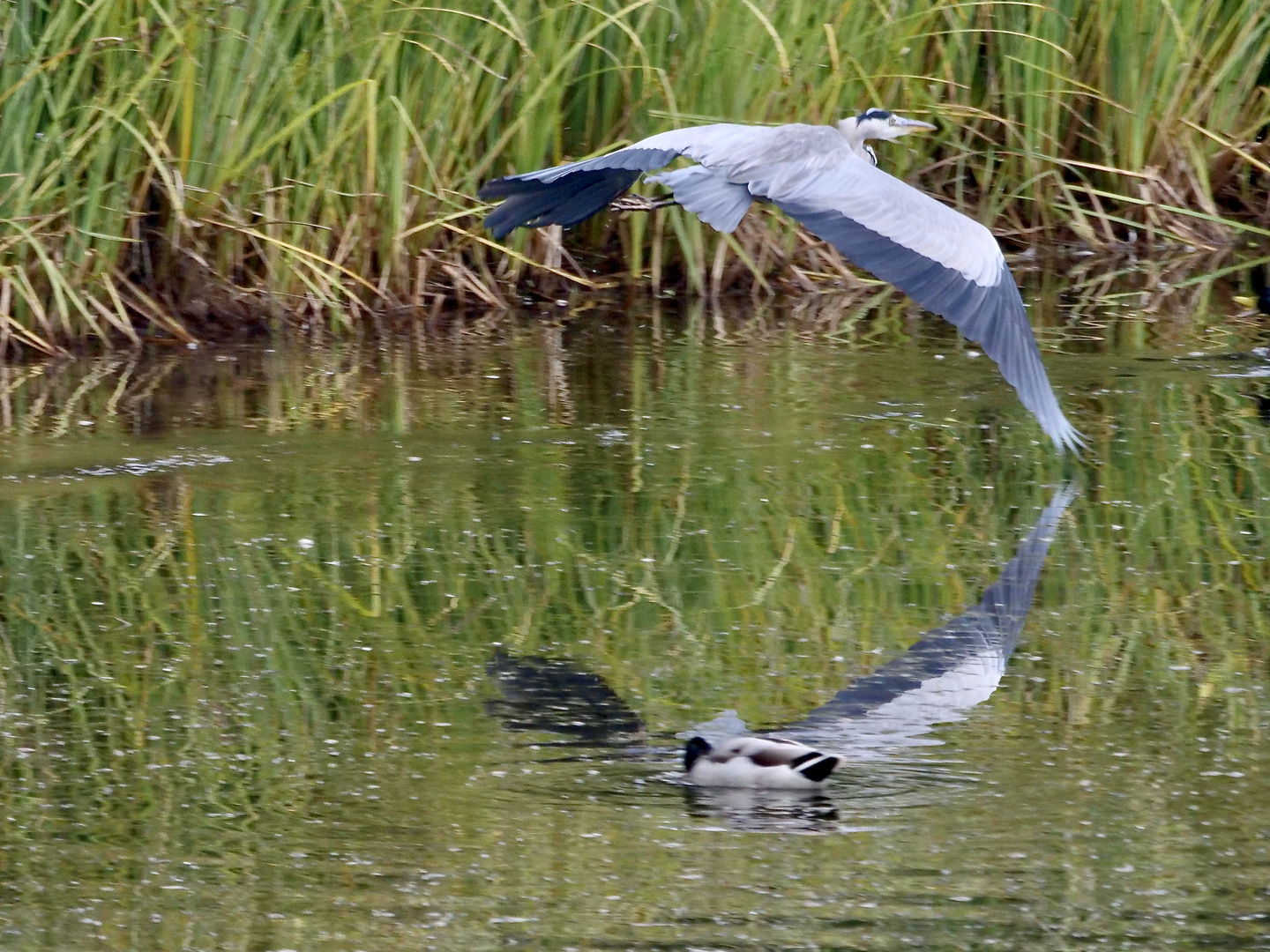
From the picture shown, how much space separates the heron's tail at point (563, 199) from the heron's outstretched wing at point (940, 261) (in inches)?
30.6

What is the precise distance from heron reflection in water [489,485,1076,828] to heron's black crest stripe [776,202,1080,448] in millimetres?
894

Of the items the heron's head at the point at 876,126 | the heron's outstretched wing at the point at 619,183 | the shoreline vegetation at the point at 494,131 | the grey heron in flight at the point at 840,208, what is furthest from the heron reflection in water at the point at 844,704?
the shoreline vegetation at the point at 494,131

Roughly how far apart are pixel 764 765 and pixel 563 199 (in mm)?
3116

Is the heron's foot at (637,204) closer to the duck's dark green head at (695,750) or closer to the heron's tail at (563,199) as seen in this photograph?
the heron's tail at (563,199)

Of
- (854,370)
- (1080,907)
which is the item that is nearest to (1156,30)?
(854,370)

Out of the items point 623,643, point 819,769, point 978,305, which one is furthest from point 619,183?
point 819,769

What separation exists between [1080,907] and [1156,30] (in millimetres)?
6143

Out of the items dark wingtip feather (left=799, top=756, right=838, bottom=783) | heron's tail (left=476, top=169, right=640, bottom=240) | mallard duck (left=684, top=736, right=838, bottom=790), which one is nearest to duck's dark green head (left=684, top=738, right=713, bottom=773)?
mallard duck (left=684, top=736, right=838, bottom=790)

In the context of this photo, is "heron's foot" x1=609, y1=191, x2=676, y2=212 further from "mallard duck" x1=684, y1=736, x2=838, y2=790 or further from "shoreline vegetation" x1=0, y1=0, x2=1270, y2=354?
"mallard duck" x1=684, y1=736, x2=838, y2=790

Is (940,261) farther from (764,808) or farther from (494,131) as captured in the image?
(494,131)

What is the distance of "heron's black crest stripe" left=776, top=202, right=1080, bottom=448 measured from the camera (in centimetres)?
516

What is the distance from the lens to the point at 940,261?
17.3ft

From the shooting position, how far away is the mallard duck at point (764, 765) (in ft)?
11.0

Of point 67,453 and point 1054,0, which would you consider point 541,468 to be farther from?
point 1054,0
